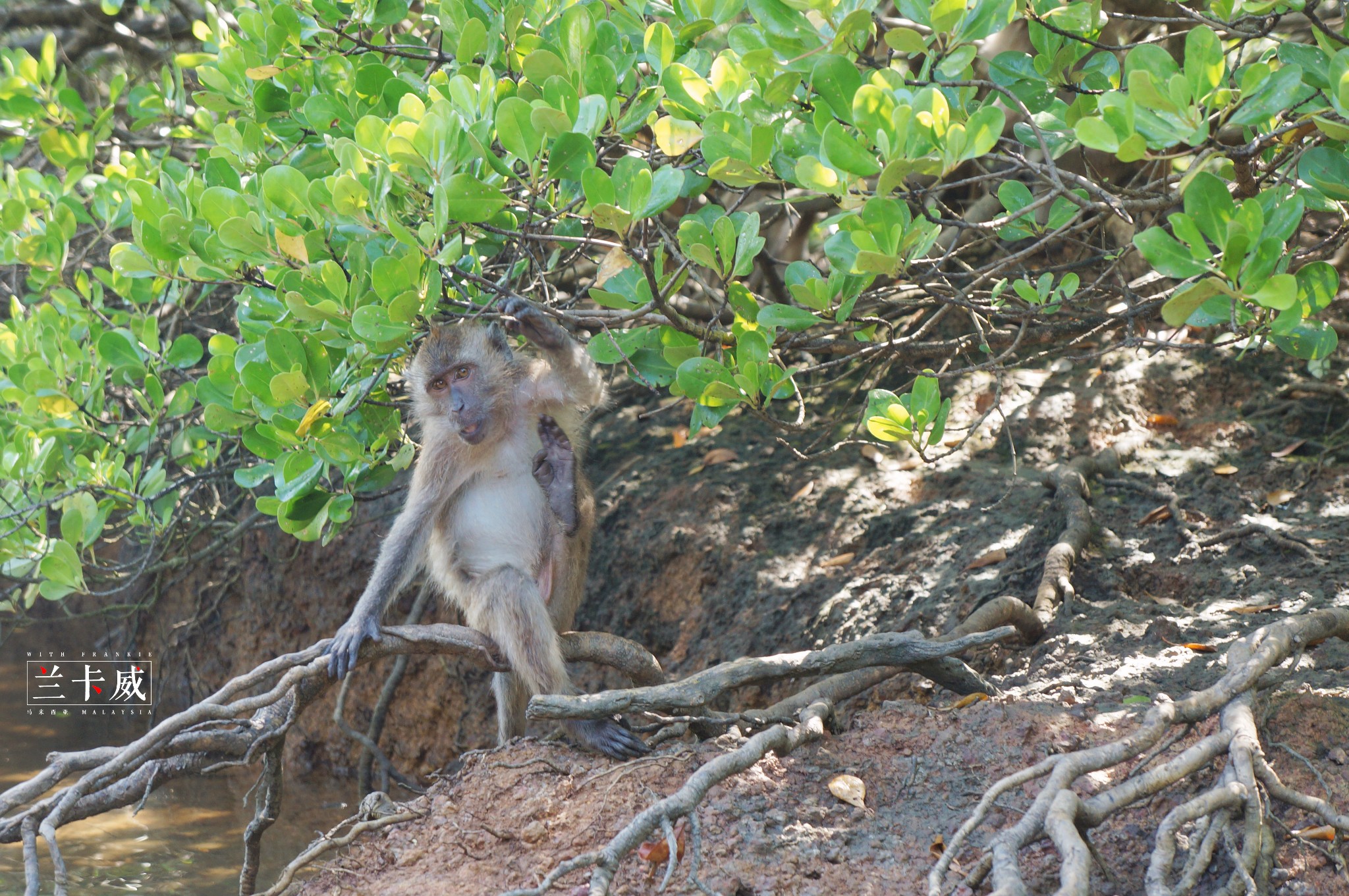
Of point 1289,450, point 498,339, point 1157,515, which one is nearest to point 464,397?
point 498,339

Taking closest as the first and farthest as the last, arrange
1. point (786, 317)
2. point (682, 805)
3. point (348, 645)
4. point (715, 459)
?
point (682, 805), point (786, 317), point (348, 645), point (715, 459)

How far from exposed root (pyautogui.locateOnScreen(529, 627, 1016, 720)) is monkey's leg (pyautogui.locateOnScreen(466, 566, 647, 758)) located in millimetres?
566

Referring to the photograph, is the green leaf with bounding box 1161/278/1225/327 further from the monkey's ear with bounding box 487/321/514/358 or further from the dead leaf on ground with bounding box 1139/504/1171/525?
the monkey's ear with bounding box 487/321/514/358

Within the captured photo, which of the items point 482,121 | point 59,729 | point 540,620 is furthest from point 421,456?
point 59,729

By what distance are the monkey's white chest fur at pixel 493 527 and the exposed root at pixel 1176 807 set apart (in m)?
2.43

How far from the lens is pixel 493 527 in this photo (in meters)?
4.45

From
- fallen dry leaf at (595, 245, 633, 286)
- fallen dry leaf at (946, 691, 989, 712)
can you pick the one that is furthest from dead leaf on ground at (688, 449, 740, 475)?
fallen dry leaf at (946, 691, 989, 712)

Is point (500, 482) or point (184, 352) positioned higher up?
point (184, 352)

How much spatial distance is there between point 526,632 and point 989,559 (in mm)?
1957

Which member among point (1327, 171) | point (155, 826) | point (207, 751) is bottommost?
point (155, 826)

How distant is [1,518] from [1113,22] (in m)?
5.13

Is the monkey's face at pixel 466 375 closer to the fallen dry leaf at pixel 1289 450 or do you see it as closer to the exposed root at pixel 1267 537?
the exposed root at pixel 1267 537

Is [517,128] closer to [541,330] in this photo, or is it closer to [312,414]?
[312,414]

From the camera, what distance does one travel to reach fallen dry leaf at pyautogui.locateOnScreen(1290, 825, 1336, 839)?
7.88 feet
